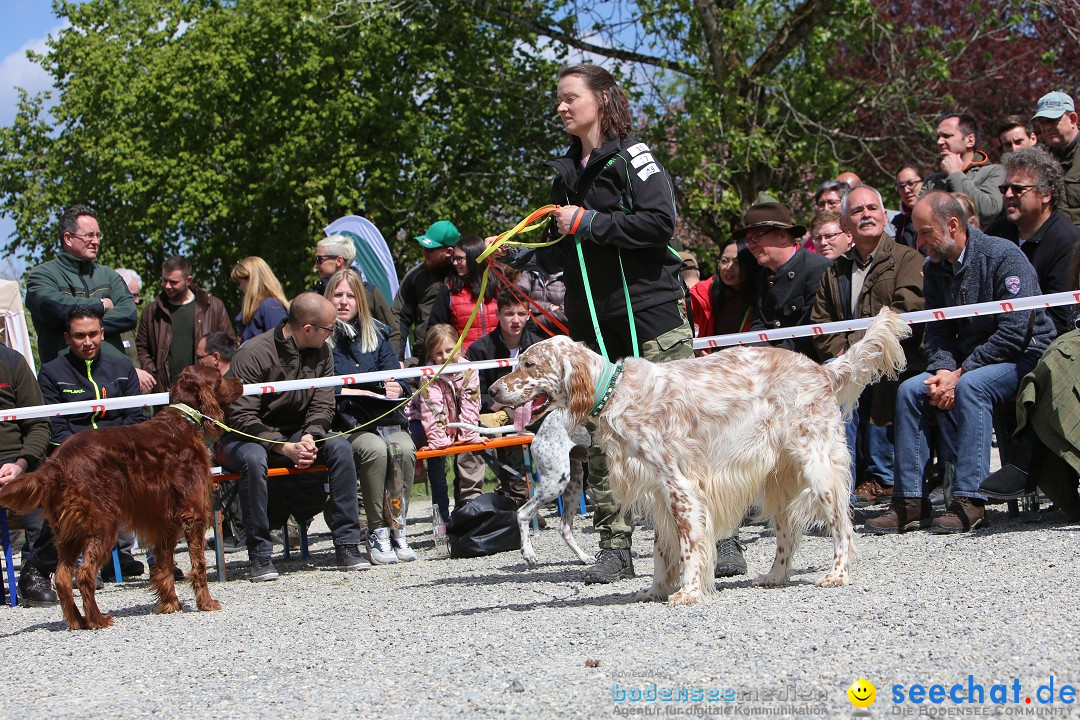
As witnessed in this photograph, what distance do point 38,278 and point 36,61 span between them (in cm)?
2260

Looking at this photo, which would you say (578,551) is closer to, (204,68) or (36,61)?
(204,68)

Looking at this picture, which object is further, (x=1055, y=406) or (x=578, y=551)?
(x=578, y=551)

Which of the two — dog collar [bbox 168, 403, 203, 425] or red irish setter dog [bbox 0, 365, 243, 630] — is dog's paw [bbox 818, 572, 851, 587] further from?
dog collar [bbox 168, 403, 203, 425]

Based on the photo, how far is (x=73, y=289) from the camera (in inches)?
344

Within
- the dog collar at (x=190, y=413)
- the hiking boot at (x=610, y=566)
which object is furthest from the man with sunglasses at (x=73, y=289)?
the hiking boot at (x=610, y=566)

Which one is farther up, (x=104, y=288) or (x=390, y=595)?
(x=104, y=288)

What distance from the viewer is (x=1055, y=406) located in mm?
6590

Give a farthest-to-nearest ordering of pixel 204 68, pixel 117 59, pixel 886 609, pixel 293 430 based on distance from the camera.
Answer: pixel 117 59 → pixel 204 68 → pixel 293 430 → pixel 886 609

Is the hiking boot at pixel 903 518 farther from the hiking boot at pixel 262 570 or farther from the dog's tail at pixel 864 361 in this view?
the hiking boot at pixel 262 570

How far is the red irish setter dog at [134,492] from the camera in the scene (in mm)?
5934

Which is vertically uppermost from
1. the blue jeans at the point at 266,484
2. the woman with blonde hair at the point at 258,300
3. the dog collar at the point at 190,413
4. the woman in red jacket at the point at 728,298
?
the woman with blonde hair at the point at 258,300

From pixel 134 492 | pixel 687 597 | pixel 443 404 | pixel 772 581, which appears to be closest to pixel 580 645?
pixel 687 597

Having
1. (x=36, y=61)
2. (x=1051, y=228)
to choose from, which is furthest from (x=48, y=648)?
(x=36, y=61)

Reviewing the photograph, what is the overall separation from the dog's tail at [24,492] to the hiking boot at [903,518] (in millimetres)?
4834
